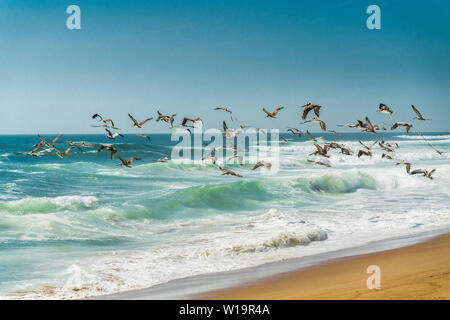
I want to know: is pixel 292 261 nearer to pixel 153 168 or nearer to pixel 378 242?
pixel 378 242

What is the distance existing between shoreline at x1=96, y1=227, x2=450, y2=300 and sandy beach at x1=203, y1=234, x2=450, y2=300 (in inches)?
3.1

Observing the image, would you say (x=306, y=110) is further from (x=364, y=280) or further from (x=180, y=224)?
(x=180, y=224)

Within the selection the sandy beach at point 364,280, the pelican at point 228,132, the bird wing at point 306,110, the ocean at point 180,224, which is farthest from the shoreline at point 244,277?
the bird wing at point 306,110

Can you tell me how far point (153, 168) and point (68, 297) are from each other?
26.2 m

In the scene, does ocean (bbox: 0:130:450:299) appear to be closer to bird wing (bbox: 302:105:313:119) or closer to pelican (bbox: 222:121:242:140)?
pelican (bbox: 222:121:242:140)

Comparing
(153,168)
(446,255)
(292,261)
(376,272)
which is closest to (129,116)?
(292,261)

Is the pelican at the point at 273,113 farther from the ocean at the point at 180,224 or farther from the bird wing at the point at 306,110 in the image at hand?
the ocean at the point at 180,224

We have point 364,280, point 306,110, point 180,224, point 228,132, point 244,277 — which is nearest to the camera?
point 364,280

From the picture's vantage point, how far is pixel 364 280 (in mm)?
6648

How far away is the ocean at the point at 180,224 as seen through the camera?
344 inches

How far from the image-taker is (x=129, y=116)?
783 centimetres

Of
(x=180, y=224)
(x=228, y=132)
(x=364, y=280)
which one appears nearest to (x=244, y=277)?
(x=364, y=280)

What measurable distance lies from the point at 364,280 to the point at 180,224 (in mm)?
8597

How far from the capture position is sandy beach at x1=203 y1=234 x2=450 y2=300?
222 inches
